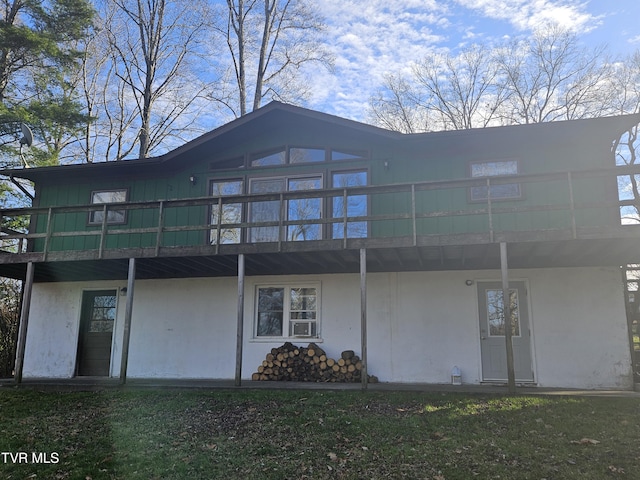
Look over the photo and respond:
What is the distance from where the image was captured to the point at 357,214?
10.5 metres

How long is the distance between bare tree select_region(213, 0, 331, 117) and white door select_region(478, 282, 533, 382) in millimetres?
15083

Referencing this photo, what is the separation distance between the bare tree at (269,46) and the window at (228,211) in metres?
11.1

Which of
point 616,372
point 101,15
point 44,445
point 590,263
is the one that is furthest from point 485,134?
point 101,15

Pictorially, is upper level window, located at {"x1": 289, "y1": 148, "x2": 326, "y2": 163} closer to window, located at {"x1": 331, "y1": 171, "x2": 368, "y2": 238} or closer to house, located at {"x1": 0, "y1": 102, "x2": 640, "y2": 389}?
house, located at {"x1": 0, "y1": 102, "x2": 640, "y2": 389}

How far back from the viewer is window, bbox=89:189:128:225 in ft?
39.1

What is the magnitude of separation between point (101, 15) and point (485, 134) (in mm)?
19360

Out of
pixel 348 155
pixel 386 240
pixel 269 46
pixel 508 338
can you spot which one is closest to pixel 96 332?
pixel 348 155

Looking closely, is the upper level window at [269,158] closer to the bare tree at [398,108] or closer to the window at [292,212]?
the window at [292,212]

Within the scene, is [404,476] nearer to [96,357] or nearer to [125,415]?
[125,415]

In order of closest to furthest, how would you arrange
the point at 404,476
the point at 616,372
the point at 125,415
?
the point at 404,476
the point at 125,415
the point at 616,372

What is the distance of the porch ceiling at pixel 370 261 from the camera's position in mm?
8508

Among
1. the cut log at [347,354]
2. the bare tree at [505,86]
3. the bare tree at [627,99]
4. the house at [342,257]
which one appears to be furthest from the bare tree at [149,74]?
the bare tree at [627,99]

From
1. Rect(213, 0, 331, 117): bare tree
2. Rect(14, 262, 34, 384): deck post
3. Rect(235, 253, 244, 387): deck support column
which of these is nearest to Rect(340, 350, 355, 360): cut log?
Rect(235, 253, 244, 387): deck support column

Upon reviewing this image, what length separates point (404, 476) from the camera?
4824 mm
